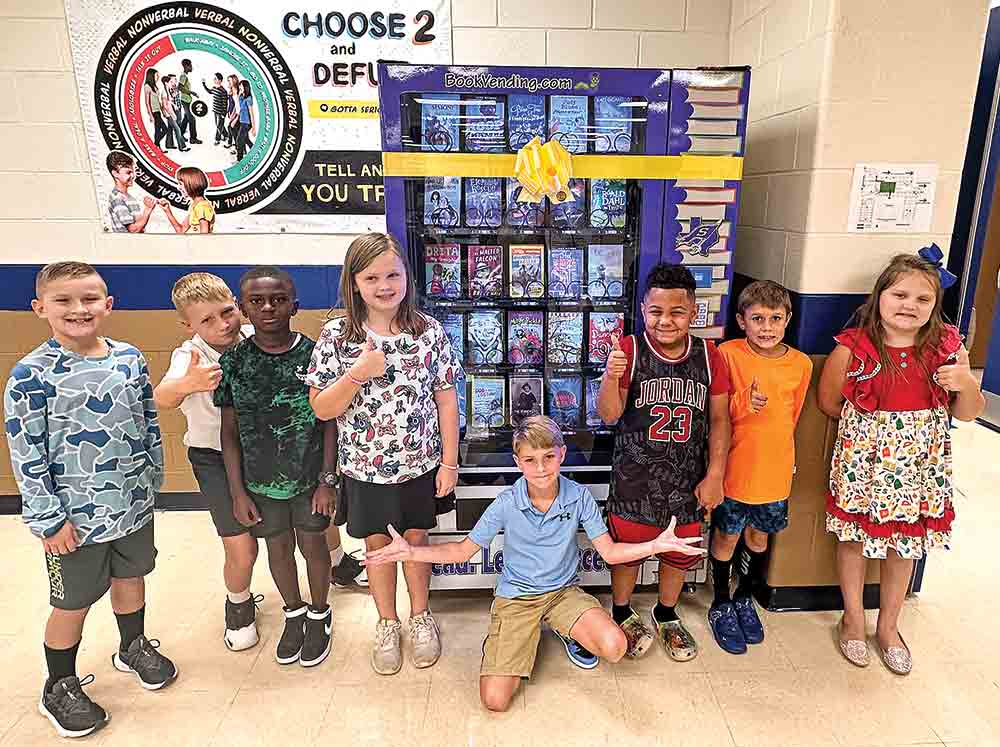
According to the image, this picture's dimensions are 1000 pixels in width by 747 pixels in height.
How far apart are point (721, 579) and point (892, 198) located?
1.58 m

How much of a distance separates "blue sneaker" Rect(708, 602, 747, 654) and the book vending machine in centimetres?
22

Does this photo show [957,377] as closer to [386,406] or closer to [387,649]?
[386,406]

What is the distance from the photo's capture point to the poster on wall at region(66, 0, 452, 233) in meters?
3.02

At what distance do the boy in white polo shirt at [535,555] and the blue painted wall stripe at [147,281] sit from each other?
1595mm

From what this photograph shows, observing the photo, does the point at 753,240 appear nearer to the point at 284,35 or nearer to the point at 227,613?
the point at 284,35

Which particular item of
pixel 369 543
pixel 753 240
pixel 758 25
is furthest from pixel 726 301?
pixel 369 543

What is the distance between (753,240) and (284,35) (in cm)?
235

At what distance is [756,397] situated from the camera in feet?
7.58

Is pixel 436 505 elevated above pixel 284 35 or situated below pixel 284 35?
below

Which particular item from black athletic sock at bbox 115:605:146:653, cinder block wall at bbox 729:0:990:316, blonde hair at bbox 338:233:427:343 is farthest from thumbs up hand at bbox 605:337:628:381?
black athletic sock at bbox 115:605:146:653

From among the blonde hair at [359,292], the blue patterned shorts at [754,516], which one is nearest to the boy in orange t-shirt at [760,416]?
the blue patterned shorts at [754,516]

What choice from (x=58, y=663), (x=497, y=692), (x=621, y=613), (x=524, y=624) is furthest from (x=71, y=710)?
(x=621, y=613)

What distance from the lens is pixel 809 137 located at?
7.90 ft

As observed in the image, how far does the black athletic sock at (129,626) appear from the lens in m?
2.30
